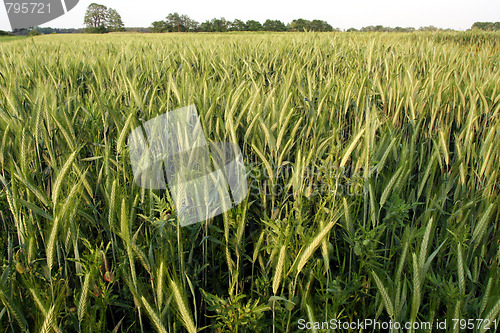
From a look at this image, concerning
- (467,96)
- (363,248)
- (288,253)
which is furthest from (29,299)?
(467,96)

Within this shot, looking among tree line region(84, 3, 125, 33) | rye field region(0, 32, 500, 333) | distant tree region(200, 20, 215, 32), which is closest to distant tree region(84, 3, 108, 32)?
tree line region(84, 3, 125, 33)

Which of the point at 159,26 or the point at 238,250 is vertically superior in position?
the point at 159,26

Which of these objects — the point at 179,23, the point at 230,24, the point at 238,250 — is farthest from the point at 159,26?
the point at 238,250

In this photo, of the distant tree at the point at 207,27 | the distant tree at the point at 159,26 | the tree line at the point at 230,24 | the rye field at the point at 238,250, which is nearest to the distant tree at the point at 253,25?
the tree line at the point at 230,24

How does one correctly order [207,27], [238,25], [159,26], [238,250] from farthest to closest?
[238,25] → [159,26] → [207,27] → [238,250]

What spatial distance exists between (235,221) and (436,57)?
300 cm

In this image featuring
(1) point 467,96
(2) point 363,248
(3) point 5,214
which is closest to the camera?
(2) point 363,248

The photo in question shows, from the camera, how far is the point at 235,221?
78 cm

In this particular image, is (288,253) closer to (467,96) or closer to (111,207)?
(111,207)

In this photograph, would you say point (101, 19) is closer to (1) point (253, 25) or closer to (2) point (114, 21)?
(2) point (114, 21)

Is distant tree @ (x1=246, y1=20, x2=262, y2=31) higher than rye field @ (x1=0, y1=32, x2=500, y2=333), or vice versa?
distant tree @ (x1=246, y1=20, x2=262, y2=31)

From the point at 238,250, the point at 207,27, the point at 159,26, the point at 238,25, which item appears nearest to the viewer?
the point at 238,250

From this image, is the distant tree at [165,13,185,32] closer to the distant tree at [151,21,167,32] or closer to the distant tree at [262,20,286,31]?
the distant tree at [151,21,167,32]

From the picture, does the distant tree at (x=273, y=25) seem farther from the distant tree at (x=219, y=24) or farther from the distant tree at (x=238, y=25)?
the distant tree at (x=219, y=24)
